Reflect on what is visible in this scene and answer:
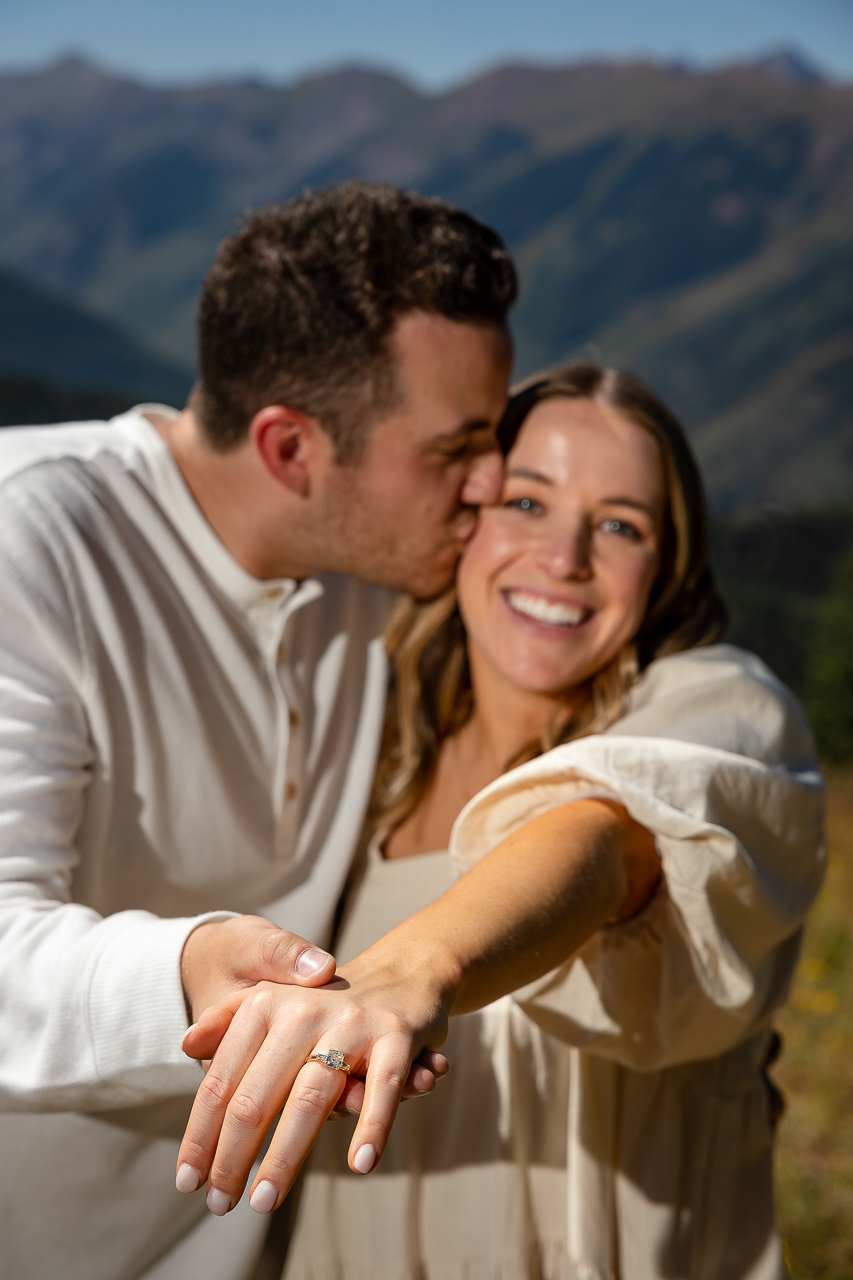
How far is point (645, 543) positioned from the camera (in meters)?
1.57

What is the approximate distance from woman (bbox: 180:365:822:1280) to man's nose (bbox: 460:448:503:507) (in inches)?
0.8

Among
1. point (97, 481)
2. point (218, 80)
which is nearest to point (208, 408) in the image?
point (97, 481)

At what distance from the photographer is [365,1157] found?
63 cm

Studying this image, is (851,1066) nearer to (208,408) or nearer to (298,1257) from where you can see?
(298,1257)

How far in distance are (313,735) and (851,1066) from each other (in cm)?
201

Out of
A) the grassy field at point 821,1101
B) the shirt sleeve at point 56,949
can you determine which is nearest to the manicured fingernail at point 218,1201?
the shirt sleeve at point 56,949

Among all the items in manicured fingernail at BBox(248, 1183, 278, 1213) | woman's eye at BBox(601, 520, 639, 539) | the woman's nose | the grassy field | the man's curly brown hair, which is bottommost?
the grassy field

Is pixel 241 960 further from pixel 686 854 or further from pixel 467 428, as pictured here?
pixel 467 428

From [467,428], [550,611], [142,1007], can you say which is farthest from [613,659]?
[142,1007]

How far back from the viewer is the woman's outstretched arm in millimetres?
676

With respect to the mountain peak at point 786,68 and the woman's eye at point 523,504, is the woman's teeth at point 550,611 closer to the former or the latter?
the woman's eye at point 523,504

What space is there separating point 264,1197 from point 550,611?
97 cm

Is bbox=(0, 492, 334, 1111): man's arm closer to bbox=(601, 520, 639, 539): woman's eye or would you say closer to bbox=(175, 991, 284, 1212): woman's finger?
bbox=(175, 991, 284, 1212): woman's finger

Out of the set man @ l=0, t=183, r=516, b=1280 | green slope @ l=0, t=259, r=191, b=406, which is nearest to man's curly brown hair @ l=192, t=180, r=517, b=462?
man @ l=0, t=183, r=516, b=1280
